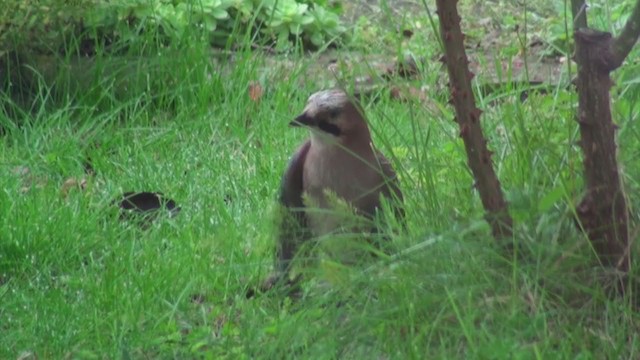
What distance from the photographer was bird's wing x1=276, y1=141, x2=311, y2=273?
4125 millimetres

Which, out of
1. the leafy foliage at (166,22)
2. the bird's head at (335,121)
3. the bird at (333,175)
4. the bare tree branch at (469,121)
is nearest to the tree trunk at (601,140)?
the bare tree branch at (469,121)

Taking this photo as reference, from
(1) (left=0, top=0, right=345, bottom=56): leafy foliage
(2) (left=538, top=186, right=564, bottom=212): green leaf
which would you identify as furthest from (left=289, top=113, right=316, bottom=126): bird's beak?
(1) (left=0, top=0, right=345, bottom=56): leafy foliage

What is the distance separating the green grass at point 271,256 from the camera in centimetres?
352

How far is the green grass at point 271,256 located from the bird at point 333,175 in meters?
0.08

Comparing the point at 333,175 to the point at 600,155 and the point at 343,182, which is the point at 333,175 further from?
the point at 600,155

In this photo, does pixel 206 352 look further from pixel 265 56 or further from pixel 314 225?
pixel 265 56

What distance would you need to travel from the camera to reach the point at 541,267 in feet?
11.7

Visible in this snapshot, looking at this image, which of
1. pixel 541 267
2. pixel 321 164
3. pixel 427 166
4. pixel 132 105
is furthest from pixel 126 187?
pixel 541 267

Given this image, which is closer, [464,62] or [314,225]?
[464,62]

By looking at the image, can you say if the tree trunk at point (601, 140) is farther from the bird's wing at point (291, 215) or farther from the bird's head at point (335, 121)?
the bird's wing at point (291, 215)

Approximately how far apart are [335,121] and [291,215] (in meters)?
0.31

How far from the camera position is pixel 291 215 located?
4.19 m

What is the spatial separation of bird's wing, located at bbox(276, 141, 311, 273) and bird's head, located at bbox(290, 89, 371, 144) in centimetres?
16

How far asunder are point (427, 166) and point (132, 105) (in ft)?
8.65
